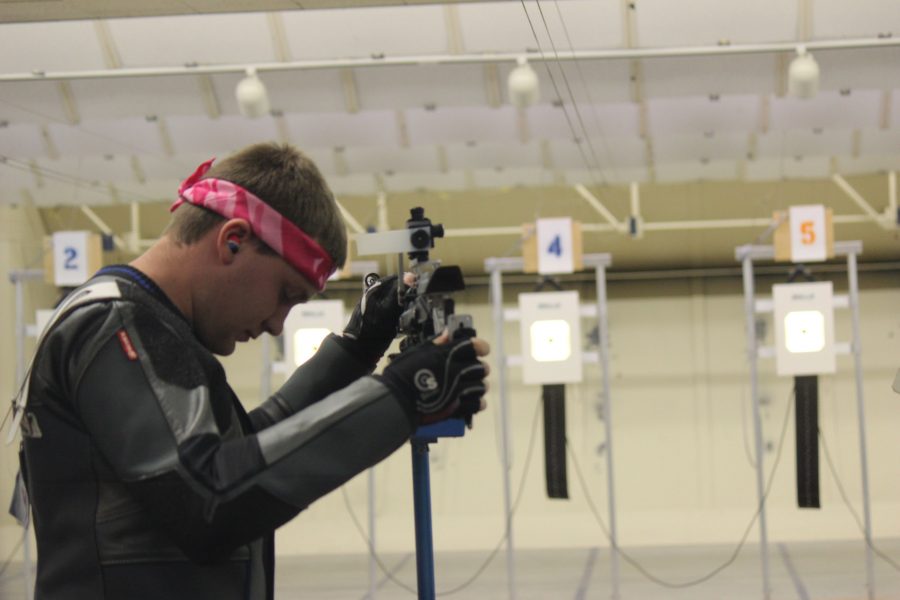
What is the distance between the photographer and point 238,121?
5055mm

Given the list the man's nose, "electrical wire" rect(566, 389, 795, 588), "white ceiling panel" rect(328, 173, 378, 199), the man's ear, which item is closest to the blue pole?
the man's nose

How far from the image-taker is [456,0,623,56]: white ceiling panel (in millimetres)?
3039

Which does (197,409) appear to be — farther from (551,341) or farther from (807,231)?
(807,231)

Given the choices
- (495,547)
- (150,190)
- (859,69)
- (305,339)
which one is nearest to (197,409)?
(859,69)

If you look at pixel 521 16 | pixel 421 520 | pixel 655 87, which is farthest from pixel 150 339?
pixel 655 87

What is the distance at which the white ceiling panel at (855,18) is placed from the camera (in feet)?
12.0

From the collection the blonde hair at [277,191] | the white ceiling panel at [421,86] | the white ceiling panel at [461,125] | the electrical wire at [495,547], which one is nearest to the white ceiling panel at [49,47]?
the white ceiling panel at [421,86]

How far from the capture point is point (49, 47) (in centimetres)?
337

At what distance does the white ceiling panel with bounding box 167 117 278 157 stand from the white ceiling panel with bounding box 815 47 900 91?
2.41 metres

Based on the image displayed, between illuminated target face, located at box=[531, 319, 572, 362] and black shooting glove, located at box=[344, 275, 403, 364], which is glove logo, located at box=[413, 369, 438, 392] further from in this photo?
illuminated target face, located at box=[531, 319, 572, 362]

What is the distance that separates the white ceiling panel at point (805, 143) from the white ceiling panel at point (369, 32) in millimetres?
1820

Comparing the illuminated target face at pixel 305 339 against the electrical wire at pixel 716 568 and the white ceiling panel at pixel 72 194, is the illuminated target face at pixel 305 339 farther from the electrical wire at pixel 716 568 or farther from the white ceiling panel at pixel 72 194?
the electrical wire at pixel 716 568

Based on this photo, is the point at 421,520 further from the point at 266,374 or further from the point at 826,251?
the point at 826,251

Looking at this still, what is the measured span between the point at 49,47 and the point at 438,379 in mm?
2644
